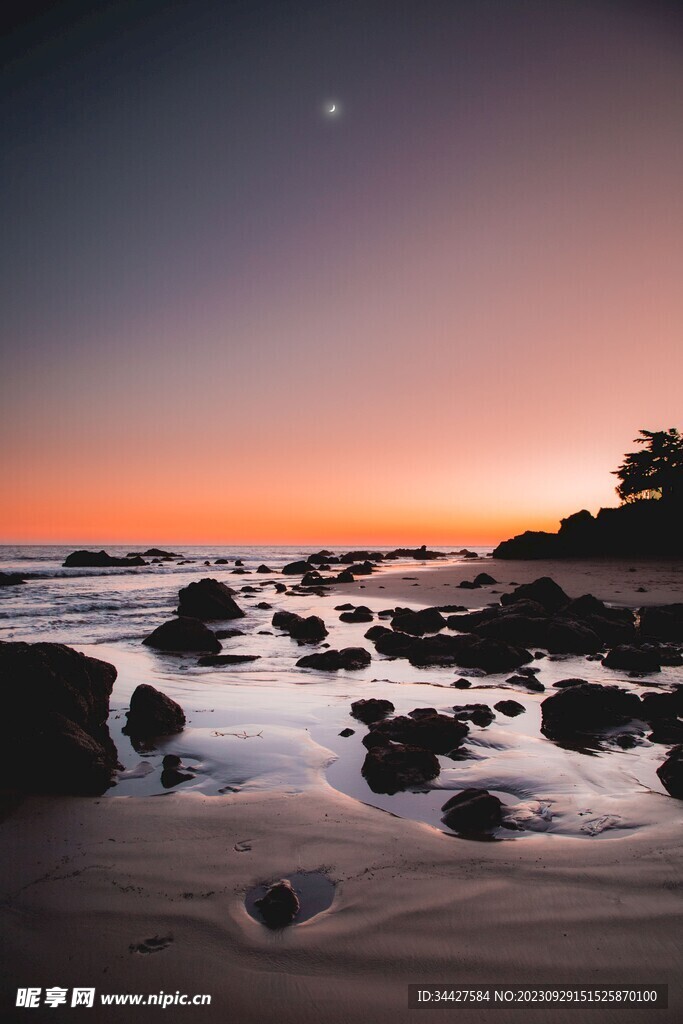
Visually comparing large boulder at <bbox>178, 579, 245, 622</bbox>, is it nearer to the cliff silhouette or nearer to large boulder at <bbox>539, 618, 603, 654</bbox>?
large boulder at <bbox>539, 618, 603, 654</bbox>

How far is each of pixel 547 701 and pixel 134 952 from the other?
5761mm

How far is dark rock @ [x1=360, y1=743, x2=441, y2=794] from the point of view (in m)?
4.85

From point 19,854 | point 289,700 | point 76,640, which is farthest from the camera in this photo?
point 76,640

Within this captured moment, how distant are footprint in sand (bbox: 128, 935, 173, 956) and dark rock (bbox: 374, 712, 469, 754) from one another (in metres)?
3.47

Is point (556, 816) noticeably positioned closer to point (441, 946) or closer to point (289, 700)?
point (441, 946)

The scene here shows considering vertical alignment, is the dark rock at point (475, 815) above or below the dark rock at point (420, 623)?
above

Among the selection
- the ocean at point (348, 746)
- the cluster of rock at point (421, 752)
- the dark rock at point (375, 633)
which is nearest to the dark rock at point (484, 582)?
the dark rock at point (375, 633)

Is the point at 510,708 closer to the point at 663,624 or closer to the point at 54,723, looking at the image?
the point at 54,723

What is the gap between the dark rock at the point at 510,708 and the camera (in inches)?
275

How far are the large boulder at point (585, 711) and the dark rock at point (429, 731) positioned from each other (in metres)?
1.28

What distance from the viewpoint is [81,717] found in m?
5.61

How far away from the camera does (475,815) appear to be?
4109 mm

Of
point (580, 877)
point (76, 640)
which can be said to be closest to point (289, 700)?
point (580, 877)

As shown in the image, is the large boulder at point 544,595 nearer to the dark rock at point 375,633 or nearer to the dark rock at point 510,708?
the dark rock at point 375,633
